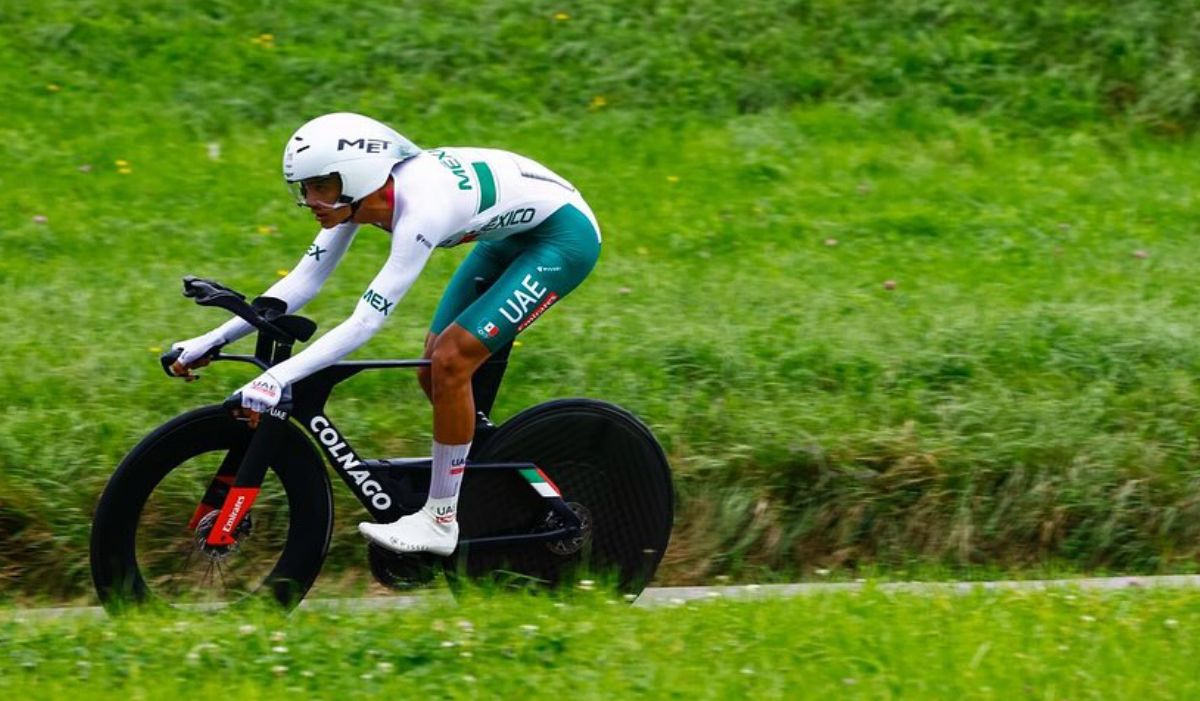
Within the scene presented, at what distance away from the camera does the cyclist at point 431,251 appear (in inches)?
215

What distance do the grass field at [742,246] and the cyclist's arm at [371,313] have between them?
1605 millimetres

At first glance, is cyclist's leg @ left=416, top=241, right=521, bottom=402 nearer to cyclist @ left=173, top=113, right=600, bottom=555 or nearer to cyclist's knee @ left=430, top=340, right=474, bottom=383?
cyclist @ left=173, top=113, right=600, bottom=555

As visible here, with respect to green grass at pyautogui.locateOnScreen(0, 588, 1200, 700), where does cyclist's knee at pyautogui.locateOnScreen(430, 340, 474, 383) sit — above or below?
above

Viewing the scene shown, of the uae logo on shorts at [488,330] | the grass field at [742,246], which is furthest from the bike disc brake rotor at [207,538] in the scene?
the grass field at [742,246]

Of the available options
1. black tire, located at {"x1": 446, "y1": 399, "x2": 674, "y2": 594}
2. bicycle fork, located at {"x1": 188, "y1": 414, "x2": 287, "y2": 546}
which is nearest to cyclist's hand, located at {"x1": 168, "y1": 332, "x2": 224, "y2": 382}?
bicycle fork, located at {"x1": 188, "y1": 414, "x2": 287, "y2": 546}

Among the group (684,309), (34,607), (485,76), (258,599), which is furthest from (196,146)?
(258,599)

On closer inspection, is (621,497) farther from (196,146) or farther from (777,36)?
(777,36)

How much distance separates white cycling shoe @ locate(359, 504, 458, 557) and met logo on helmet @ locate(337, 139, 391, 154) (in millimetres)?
1313

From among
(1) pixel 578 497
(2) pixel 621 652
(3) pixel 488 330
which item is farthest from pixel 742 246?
(2) pixel 621 652

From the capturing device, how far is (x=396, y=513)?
19.7 feet

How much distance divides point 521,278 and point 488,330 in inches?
9.5

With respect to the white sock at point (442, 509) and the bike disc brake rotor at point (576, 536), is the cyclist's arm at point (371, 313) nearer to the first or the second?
the white sock at point (442, 509)

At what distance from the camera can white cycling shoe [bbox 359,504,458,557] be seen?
5.88 m

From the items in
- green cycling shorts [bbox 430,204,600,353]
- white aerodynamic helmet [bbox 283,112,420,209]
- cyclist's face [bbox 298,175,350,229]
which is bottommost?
green cycling shorts [bbox 430,204,600,353]
